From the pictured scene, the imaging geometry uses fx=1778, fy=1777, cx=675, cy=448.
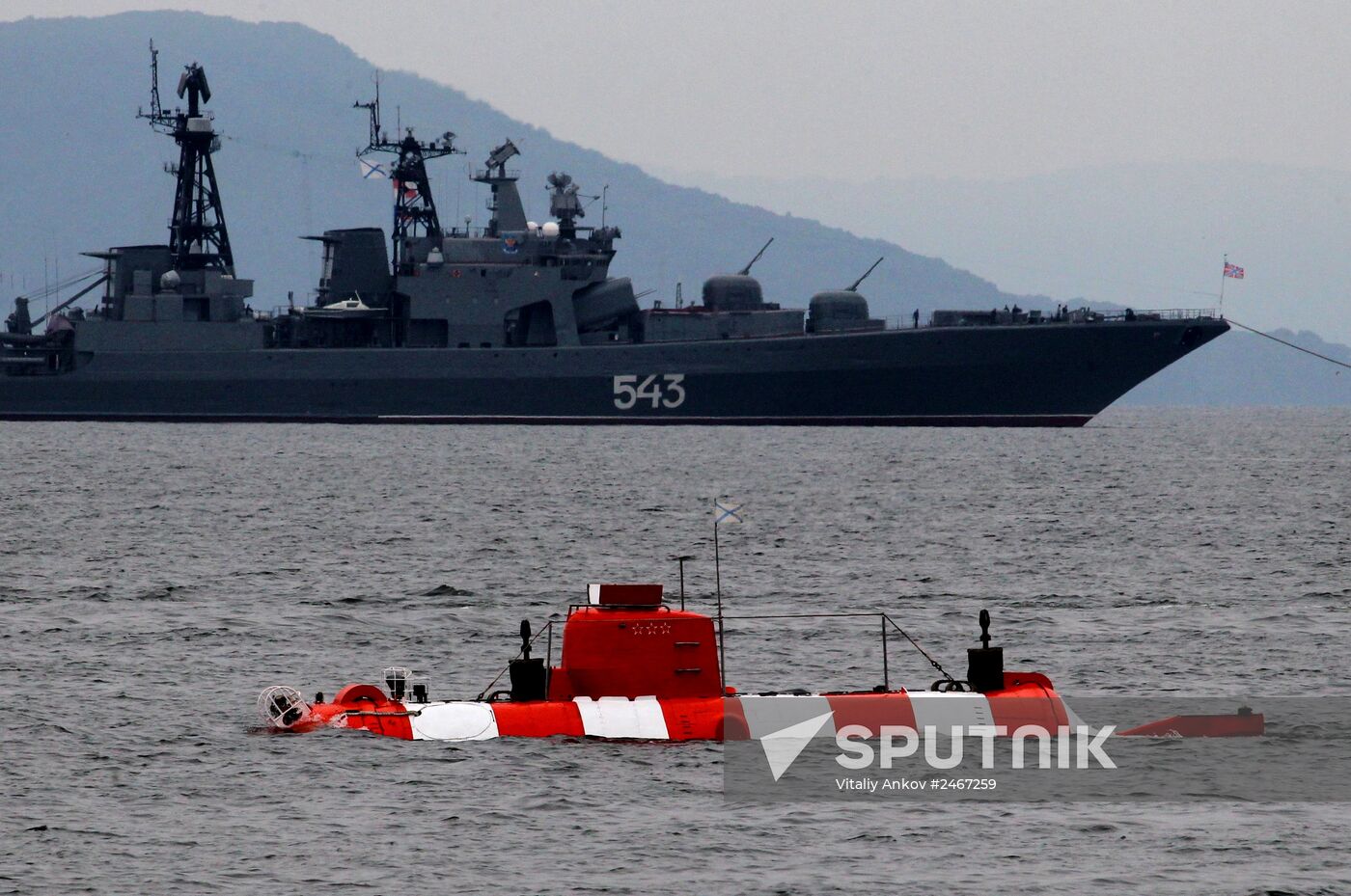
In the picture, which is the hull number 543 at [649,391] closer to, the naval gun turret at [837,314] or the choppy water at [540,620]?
the naval gun turret at [837,314]

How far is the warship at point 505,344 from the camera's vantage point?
323 ft

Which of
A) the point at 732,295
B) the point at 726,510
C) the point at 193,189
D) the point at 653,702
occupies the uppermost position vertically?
the point at 193,189

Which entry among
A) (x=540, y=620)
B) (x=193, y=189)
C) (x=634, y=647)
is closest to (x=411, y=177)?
(x=193, y=189)

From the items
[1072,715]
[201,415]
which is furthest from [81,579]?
[201,415]

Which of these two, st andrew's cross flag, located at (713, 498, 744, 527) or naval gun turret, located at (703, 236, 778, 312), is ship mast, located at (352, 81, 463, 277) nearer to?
naval gun turret, located at (703, 236, 778, 312)

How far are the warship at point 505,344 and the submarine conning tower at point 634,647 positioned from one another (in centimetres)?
7721

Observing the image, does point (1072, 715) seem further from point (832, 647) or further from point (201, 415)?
point (201, 415)

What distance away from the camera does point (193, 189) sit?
117 meters

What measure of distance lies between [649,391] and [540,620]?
7112 cm

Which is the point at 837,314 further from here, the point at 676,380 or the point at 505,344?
the point at 505,344

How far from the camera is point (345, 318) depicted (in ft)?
360

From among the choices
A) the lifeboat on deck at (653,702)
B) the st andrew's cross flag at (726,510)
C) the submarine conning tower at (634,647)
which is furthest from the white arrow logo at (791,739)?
the st andrew's cross flag at (726,510)

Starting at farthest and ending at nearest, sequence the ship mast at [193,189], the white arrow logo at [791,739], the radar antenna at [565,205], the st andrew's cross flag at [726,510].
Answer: the ship mast at [193,189], the radar antenna at [565,205], the white arrow logo at [791,739], the st andrew's cross flag at [726,510]

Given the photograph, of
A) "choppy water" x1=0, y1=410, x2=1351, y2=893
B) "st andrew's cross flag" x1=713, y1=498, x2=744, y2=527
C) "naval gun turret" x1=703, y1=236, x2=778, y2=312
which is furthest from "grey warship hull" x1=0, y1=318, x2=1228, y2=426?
"st andrew's cross flag" x1=713, y1=498, x2=744, y2=527
